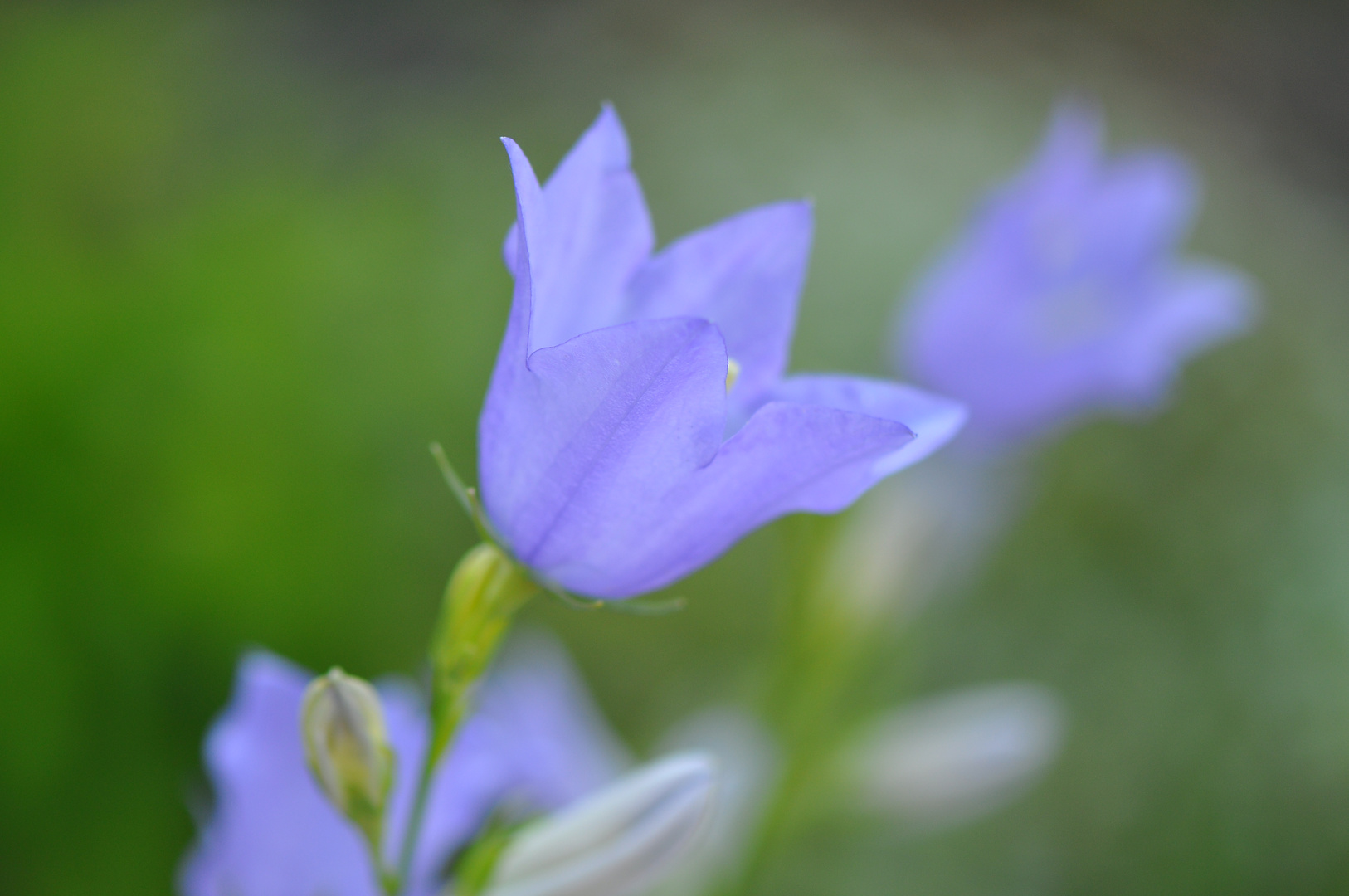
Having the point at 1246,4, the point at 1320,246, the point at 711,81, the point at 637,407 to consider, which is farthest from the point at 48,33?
the point at 1246,4

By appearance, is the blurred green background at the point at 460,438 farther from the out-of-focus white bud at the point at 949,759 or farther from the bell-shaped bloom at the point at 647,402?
the bell-shaped bloom at the point at 647,402

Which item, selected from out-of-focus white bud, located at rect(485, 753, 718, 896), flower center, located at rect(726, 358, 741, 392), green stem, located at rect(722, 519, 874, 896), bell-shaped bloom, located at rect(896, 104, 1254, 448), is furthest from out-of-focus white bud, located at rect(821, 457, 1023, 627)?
flower center, located at rect(726, 358, 741, 392)

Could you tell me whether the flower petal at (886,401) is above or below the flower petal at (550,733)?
above

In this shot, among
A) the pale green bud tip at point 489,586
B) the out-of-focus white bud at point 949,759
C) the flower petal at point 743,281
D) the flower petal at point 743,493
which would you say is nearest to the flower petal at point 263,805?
the pale green bud tip at point 489,586

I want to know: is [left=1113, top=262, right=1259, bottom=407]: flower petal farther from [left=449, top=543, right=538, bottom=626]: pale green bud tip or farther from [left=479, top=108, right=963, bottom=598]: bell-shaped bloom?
[left=449, top=543, right=538, bottom=626]: pale green bud tip

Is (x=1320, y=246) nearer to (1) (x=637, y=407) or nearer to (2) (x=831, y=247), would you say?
(2) (x=831, y=247)

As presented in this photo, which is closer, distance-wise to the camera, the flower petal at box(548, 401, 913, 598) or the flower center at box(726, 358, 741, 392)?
the flower petal at box(548, 401, 913, 598)

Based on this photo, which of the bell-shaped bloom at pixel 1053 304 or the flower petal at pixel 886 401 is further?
the bell-shaped bloom at pixel 1053 304
